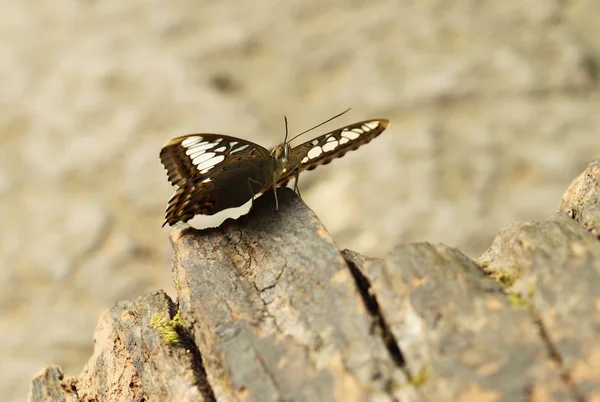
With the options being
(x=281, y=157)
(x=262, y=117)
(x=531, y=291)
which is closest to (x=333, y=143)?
(x=281, y=157)

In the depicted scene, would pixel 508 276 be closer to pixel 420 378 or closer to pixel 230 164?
pixel 420 378

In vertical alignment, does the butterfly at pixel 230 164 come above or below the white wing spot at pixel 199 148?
below

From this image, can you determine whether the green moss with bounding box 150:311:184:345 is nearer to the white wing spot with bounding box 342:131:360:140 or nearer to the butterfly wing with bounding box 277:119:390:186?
the butterfly wing with bounding box 277:119:390:186

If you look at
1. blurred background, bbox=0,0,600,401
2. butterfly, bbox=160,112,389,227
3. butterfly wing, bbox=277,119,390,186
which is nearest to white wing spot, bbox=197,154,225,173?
butterfly, bbox=160,112,389,227

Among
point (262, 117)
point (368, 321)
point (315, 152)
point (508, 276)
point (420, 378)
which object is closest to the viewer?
point (420, 378)

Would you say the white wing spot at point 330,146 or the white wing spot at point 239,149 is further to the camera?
the white wing spot at point 330,146

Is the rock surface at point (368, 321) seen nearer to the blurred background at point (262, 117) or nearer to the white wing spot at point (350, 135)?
the white wing spot at point (350, 135)

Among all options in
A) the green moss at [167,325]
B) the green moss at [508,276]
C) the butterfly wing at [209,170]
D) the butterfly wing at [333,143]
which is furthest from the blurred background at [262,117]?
the green moss at [508,276]
